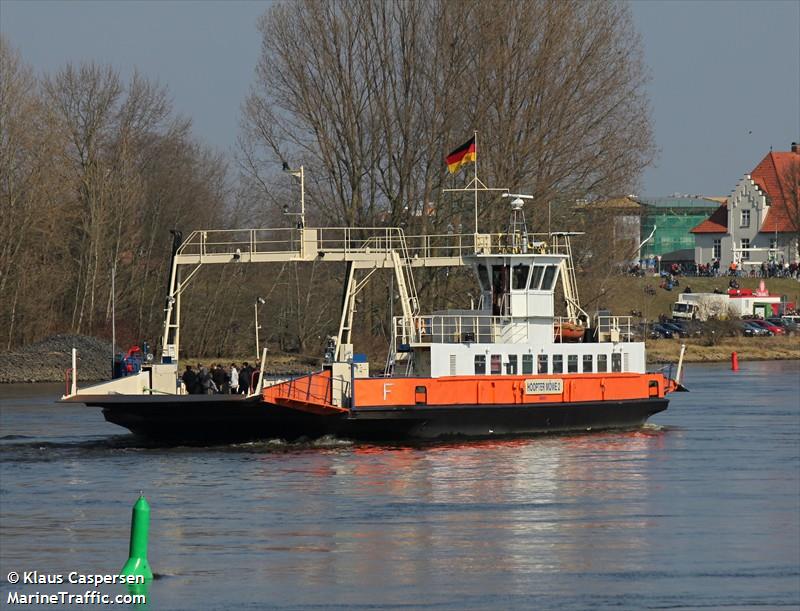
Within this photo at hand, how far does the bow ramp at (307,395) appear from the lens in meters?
38.2

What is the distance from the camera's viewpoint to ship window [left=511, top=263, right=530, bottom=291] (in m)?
42.0

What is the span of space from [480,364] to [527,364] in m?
1.39

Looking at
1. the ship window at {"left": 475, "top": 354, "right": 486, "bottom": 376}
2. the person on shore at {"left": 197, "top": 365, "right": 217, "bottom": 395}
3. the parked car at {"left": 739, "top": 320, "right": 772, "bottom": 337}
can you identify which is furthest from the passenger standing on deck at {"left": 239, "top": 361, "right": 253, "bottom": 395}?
the parked car at {"left": 739, "top": 320, "right": 772, "bottom": 337}

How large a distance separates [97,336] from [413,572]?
50852mm

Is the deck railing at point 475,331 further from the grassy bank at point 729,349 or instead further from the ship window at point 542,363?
the grassy bank at point 729,349

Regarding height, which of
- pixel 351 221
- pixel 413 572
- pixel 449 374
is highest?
pixel 351 221

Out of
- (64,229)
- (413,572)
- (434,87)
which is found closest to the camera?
(413,572)

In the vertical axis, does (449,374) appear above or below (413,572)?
above

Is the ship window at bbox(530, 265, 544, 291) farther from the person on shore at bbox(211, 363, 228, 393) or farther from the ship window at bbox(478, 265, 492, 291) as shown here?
the person on shore at bbox(211, 363, 228, 393)

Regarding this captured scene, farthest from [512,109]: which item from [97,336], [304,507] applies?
[304,507]

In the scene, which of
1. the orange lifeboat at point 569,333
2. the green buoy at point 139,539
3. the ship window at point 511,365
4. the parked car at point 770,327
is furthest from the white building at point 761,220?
the green buoy at point 139,539

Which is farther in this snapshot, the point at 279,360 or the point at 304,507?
the point at 279,360

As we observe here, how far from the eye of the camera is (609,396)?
42.6 m

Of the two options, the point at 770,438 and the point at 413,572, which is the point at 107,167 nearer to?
the point at 770,438
